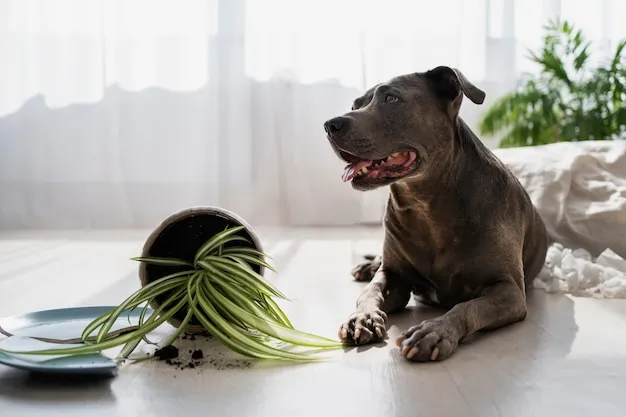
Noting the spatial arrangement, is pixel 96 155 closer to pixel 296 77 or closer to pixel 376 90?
pixel 296 77

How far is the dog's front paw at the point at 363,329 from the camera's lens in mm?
1798

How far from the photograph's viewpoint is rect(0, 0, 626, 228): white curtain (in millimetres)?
4617

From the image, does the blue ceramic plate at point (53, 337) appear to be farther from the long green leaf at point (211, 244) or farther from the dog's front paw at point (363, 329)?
the dog's front paw at point (363, 329)

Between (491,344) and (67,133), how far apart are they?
A: 140 inches

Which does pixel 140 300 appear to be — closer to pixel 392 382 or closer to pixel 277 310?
pixel 277 310

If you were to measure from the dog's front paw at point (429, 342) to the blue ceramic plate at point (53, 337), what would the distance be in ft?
2.04

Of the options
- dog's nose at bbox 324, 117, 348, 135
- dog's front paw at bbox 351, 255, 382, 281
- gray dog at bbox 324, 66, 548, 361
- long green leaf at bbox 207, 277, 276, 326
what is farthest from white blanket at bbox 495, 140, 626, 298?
long green leaf at bbox 207, 277, 276, 326

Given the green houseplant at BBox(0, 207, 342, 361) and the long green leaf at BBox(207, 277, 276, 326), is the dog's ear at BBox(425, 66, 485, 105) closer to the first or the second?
the green houseplant at BBox(0, 207, 342, 361)

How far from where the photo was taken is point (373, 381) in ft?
5.00

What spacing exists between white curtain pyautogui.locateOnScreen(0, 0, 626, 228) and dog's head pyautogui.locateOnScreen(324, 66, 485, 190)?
8.77 feet

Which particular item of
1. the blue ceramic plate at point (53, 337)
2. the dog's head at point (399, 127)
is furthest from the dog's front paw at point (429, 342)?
the blue ceramic plate at point (53, 337)

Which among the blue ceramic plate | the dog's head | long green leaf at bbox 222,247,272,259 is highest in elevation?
the dog's head

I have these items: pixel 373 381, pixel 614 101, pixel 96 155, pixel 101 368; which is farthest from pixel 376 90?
pixel 96 155

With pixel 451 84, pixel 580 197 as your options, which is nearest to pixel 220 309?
pixel 451 84
